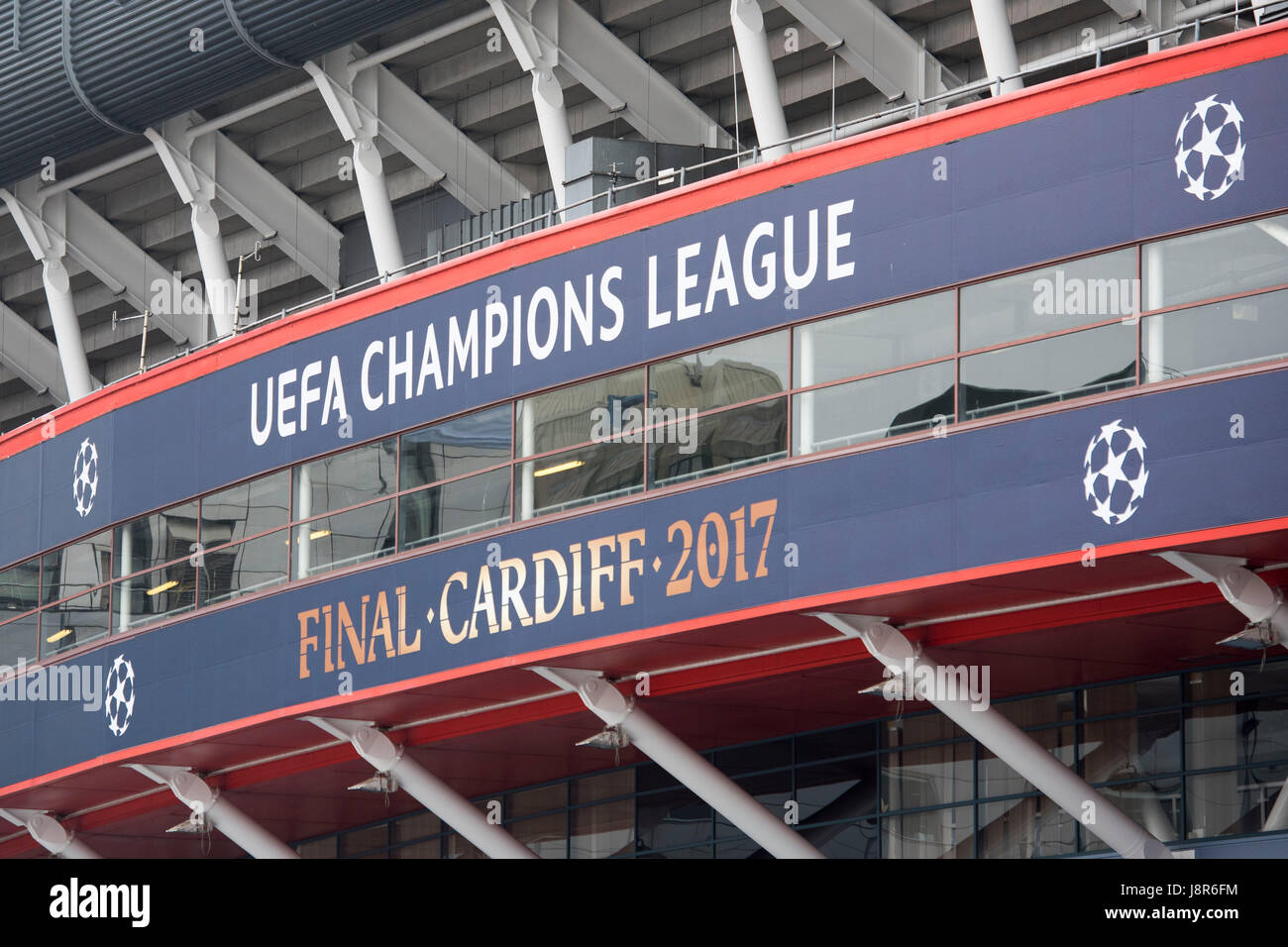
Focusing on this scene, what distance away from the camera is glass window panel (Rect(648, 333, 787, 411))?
24.6 m

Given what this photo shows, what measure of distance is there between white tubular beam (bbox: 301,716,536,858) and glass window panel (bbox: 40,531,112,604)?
5.29 m

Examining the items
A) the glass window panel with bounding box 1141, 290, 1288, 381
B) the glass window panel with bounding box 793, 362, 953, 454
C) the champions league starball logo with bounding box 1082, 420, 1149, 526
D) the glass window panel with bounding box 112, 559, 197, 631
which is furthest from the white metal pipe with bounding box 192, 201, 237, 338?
the glass window panel with bounding box 1141, 290, 1288, 381

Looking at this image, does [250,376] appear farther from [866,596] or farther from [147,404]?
[866,596]

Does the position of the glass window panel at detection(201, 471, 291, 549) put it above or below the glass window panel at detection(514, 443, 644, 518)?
above

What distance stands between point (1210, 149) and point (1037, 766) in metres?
6.57

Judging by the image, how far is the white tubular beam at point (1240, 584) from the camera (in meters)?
21.5

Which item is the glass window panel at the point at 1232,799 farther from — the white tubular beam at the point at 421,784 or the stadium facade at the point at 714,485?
the white tubular beam at the point at 421,784

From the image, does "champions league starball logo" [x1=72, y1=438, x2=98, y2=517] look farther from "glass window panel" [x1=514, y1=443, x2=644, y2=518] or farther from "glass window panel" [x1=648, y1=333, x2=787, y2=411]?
"glass window panel" [x1=648, y1=333, x2=787, y2=411]

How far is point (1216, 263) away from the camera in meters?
21.3

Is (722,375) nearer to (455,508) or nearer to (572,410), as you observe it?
(572,410)

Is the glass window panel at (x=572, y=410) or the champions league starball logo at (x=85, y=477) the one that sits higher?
the champions league starball logo at (x=85, y=477)

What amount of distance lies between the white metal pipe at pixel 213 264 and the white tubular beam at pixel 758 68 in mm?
11315

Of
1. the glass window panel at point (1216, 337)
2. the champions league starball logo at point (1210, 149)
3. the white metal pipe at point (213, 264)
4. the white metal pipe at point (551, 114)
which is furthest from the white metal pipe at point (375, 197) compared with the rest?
the glass window panel at point (1216, 337)

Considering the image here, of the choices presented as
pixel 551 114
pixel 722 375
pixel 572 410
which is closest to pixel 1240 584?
pixel 722 375
